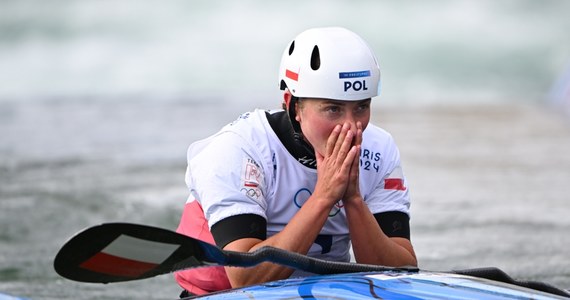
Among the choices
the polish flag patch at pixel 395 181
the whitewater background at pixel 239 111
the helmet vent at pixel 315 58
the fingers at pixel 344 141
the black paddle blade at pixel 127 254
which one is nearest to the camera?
the black paddle blade at pixel 127 254

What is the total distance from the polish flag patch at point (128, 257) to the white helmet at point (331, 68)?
0.84 m

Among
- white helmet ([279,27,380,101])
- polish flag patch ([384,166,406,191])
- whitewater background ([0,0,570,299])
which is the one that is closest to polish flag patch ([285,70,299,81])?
white helmet ([279,27,380,101])

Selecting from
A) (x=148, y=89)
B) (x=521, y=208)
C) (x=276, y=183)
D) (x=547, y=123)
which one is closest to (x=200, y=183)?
(x=276, y=183)

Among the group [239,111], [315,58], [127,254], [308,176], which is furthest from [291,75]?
[239,111]

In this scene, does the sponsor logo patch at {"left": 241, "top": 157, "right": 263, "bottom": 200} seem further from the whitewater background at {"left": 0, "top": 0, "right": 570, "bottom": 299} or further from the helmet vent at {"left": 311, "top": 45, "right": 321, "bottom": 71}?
the whitewater background at {"left": 0, "top": 0, "right": 570, "bottom": 299}

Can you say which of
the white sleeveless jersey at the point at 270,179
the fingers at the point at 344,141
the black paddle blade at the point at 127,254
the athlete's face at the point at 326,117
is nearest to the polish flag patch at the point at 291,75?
the athlete's face at the point at 326,117

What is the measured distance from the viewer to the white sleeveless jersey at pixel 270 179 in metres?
4.23

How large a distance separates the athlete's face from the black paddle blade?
0.62 metres

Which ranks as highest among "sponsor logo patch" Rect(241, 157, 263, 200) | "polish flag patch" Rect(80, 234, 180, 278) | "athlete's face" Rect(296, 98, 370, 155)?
"athlete's face" Rect(296, 98, 370, 155)

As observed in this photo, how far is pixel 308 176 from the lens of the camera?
446cm

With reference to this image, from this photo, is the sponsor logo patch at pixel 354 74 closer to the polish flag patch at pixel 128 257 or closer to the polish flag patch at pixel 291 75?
the polish flag patch at pixel 291 75

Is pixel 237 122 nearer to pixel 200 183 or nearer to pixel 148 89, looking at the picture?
pixel 200 183

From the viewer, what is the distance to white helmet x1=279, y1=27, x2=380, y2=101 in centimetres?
420

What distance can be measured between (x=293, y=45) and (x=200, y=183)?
0.63 metres
